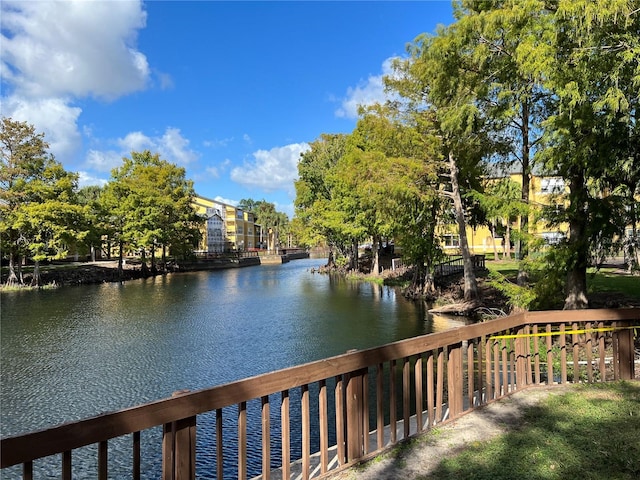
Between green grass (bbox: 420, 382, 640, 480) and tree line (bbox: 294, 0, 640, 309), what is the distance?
431 cm

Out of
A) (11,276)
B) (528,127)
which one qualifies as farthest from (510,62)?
(11,276)

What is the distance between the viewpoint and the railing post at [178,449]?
109 inches

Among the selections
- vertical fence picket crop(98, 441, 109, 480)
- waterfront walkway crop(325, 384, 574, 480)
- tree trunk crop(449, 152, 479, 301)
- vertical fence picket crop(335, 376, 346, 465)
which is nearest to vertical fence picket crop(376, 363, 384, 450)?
waterfront walkway crop(325, 384, 574, 480)

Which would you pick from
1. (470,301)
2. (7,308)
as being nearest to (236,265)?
(7,308)

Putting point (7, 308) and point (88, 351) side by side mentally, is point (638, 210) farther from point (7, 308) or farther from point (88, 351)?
point (7, 308)

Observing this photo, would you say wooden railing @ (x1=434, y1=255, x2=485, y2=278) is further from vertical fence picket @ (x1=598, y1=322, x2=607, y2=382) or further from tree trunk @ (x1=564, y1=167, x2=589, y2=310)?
vertical fence picket @ (x1=598, y1=322, x2=607, y2=382)

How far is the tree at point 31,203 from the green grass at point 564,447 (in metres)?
33.3

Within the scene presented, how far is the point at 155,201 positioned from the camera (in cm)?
4359

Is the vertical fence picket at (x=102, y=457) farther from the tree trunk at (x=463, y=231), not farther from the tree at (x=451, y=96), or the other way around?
the tree trunk at (x=463, y=231)

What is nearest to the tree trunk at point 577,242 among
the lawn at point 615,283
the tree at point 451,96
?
the lawn at point 615,283

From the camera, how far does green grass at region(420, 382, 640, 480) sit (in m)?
3.41

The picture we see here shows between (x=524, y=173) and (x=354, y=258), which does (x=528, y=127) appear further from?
(x=354, y=258)

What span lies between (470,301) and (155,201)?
115ft

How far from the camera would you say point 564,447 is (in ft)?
12.4
